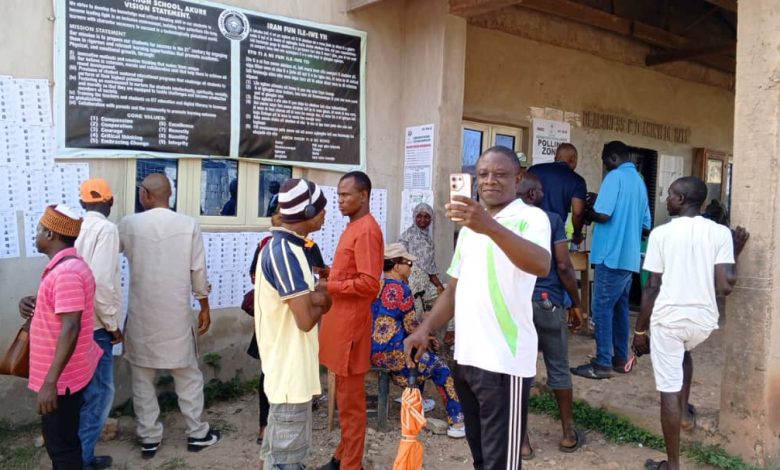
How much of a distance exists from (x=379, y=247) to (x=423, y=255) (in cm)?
178

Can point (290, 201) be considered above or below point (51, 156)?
below

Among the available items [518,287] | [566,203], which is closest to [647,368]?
[566,203]

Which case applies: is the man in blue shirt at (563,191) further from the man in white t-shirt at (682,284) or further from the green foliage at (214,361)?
the green foliage at (214,361)

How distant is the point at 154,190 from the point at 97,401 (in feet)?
4.54

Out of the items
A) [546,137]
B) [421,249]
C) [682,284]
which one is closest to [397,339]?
[421,249]

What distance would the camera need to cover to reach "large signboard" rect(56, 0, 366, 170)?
4.32 metres

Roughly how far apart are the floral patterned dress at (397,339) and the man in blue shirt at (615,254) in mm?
1301

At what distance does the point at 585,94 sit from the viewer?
7.61 metres

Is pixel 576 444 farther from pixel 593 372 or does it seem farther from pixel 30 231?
pixel 30 231

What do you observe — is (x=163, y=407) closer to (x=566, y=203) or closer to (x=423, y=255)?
(x=423, y=255)

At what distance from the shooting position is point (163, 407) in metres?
4.80

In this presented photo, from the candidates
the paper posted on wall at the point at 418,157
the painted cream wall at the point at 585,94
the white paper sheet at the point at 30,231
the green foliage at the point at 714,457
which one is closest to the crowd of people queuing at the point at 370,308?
the green foliage at the point at 714,457

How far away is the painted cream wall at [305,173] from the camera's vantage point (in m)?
4.13

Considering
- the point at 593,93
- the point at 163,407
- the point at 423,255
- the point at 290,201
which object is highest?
the point at 593,93
